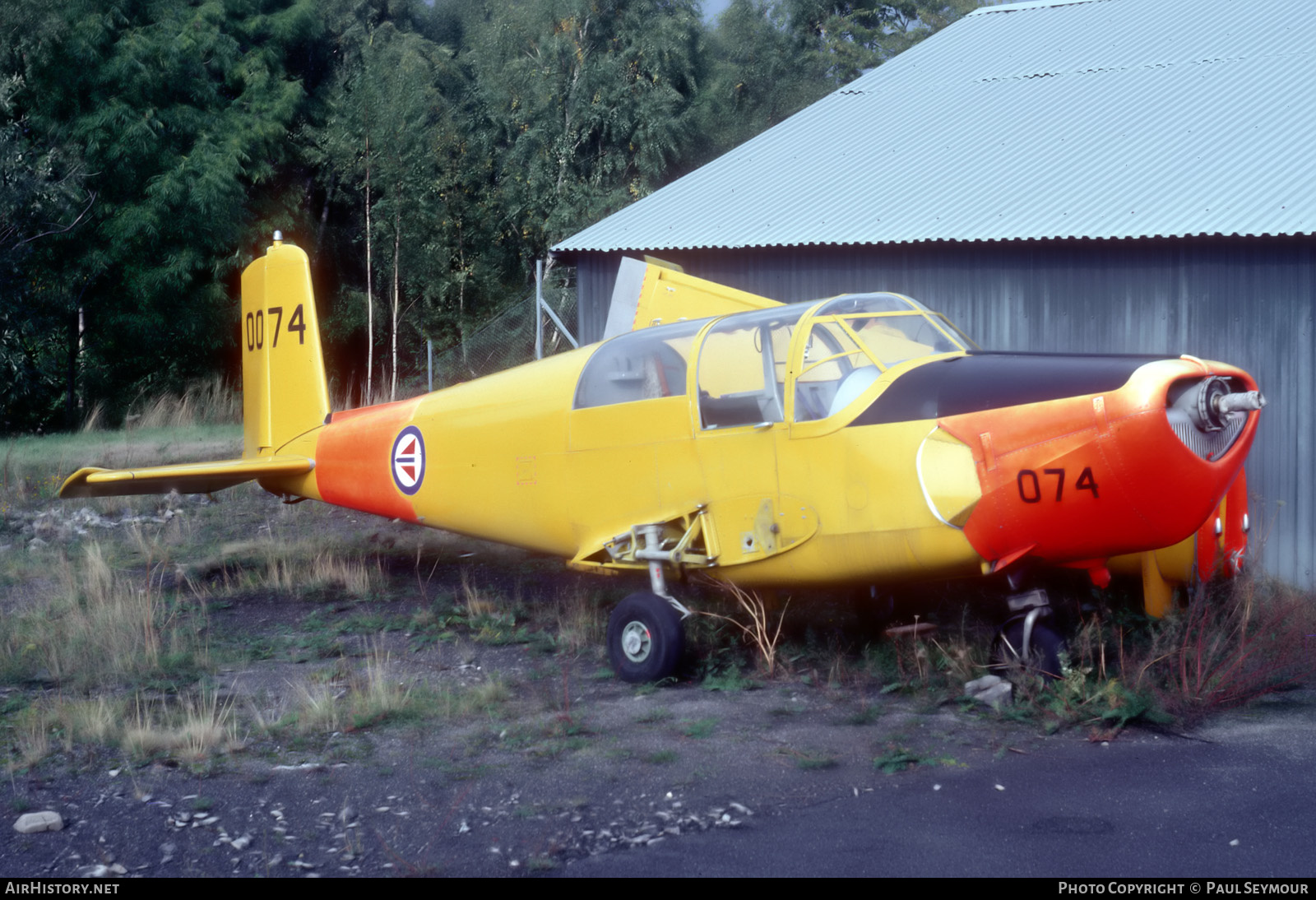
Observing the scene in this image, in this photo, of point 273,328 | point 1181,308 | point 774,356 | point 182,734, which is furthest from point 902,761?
point 273,328

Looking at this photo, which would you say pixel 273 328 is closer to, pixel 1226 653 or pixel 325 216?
pixel 1226 653

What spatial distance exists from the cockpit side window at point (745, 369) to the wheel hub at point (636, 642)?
1308 mm

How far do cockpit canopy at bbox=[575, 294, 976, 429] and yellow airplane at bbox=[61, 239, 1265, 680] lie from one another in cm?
1

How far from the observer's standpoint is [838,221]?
10.9m

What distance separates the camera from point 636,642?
22.2ft

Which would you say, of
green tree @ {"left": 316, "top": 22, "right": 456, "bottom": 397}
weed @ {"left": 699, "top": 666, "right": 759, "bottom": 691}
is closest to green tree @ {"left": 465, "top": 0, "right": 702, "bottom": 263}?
green tree @ {"left": 316, "top": 22, "right": 456, "bottom": 397}

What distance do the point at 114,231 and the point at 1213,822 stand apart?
70.3 ft

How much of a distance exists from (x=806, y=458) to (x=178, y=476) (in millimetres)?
4956

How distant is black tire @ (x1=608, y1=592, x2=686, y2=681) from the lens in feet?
21.7

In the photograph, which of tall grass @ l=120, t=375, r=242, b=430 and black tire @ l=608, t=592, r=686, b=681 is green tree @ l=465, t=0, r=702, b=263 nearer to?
tall grass @ l=120, t=375, r=242, b=430
